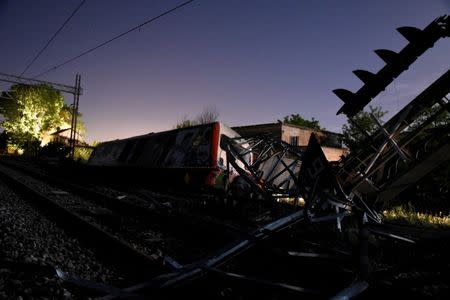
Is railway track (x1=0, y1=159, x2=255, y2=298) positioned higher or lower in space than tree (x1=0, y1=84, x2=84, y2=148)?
lower

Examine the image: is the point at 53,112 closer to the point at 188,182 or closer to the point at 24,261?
the point at 188,182

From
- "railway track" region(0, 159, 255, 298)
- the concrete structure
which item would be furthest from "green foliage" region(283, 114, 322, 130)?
"railway track" region(0, 159, 255, 298)

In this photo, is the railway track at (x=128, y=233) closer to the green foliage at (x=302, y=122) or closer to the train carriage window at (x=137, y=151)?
the train carriage window at (x=137, y=151)

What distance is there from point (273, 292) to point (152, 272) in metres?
1.44

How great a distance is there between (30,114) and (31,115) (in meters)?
0.18

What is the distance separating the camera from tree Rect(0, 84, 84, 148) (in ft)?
143

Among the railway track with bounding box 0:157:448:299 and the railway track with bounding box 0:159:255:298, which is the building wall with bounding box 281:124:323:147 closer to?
the railway track with bounding box 0:159:255:298

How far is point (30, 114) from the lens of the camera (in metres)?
43.8

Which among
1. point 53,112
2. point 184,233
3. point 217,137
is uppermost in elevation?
point 53,112

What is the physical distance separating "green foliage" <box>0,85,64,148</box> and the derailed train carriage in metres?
31.6

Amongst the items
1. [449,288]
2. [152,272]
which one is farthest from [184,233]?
[449,288]

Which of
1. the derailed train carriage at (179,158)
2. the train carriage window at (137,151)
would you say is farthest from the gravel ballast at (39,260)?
the train carriage window at (137,151)

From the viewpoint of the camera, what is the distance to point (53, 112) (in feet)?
153

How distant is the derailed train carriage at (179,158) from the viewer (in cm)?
1195
